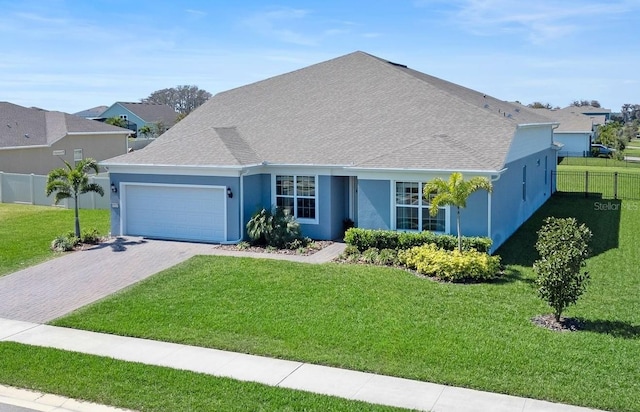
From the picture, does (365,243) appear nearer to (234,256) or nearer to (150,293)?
(234,256)

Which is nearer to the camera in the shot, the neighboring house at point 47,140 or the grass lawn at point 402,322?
the grass lawn at point 402,322

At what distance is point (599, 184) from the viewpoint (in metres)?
39.5

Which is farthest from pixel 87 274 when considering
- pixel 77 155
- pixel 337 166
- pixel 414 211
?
pixel 77 155

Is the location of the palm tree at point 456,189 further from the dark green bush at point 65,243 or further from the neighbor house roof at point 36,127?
the neighbor house roof at point 36,127

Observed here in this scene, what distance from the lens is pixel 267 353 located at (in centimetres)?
1101

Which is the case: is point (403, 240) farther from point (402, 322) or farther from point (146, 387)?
point (146, 387)

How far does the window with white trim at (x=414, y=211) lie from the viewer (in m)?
19.0

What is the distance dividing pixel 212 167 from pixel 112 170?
4.39m

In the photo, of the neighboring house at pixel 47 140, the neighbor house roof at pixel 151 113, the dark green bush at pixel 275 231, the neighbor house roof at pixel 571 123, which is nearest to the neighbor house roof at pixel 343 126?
the dark green bush at pixel 275 231

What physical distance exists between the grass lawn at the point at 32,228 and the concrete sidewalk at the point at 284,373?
6528 mm

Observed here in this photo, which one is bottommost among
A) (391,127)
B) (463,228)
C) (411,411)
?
(411,411)

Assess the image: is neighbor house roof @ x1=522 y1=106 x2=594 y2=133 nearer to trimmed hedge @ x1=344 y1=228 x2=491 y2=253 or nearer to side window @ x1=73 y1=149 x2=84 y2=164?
side window @ x1=73 y1=149 x2=84 y2=164

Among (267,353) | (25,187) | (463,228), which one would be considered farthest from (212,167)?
(25,187)

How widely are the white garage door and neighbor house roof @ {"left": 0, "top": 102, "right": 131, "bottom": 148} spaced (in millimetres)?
16762
